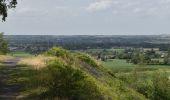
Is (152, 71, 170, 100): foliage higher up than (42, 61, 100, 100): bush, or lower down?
lower down

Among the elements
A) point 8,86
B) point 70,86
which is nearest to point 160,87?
point 8,86

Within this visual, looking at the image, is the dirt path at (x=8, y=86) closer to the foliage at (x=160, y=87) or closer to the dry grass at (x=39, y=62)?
the dry grass at (x=39, y=62)

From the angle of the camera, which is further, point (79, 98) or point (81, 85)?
point (81, 85)

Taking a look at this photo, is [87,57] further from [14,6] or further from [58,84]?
[58,84]

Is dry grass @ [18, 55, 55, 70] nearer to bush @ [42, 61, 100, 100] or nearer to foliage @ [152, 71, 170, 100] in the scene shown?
bush @ [42, 61, 100, 100]

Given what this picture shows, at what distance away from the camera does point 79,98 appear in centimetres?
1922

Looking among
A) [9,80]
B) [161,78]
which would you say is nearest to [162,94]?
[161,78]

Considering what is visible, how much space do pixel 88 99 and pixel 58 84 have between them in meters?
1.40

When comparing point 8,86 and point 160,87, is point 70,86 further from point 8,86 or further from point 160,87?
point 160,87

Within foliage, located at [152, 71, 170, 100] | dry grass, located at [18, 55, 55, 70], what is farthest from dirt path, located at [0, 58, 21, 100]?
foliage, located at [152, 71, 170, 100]

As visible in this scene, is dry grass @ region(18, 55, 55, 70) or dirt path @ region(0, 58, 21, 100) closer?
dirt path @ region(0, 58, 21, 100)

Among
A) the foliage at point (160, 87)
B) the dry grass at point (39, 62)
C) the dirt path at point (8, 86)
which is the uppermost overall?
the dry grass at point (39, 62)

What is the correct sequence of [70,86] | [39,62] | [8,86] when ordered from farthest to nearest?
[39,62] → [8,86] → [70,86]

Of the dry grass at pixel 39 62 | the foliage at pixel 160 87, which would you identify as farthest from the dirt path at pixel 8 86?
the foliage at pixel 160 87
